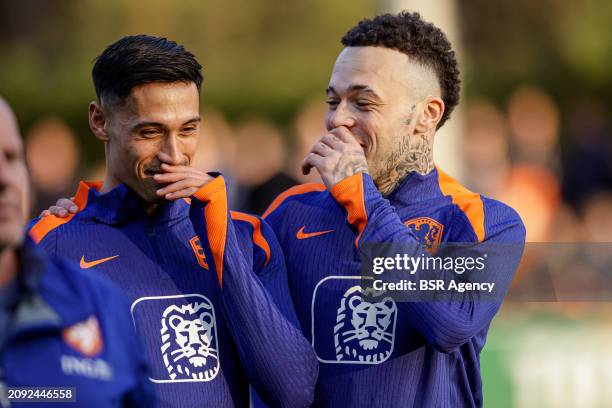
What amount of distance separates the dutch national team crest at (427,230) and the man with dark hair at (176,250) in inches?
19.7

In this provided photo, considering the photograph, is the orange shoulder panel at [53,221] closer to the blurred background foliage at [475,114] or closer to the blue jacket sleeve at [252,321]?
the blue jacket sleeve at [252,321]

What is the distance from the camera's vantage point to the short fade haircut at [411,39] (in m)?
4.11

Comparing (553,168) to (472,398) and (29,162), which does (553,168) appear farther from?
(472,398)

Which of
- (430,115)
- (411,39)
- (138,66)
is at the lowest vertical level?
(430,115)

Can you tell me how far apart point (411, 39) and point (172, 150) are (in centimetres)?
102

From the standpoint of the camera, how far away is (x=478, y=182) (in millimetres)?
10055

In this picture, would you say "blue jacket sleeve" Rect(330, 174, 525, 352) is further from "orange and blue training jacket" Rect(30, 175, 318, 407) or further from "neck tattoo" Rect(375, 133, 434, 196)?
"orange and blue training jacket" Rect(30, 175, 318, 407)

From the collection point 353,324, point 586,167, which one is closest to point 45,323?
point 353,324

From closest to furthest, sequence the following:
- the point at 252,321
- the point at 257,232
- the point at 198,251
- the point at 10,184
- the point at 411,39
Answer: the point at 10,184 < the point at 252,321 < the point at 198,251 < the point at 257,232 < the point at 411,39

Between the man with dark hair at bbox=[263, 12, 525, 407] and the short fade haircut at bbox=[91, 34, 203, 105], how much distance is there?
545 millimetres

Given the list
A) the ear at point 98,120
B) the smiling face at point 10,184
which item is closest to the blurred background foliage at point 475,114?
the ear at point 98,120

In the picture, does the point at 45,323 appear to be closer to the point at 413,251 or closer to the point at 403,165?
the point at 413,251

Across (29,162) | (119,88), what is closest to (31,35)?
(29,162)

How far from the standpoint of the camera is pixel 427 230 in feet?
13.1
